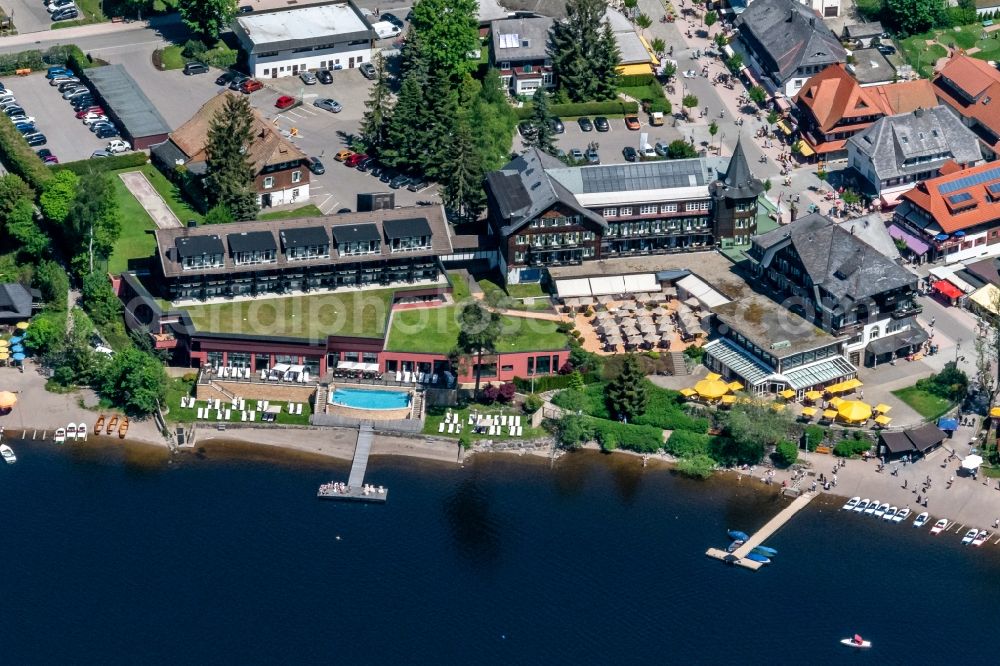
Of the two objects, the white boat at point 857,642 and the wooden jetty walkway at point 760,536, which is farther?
the wooden jetty walkway at point 760,536

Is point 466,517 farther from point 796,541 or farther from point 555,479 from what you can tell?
point 796,541

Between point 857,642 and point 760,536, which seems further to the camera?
point 760,536

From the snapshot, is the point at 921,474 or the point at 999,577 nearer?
the point at 999,577

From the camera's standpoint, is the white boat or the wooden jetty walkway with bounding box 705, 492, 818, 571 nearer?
the white boat

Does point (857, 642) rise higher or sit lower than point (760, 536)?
lower

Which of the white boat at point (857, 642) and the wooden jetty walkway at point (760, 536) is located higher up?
the wooden jetty walkway at point (760, 536)

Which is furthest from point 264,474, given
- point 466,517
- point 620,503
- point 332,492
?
point 620,503

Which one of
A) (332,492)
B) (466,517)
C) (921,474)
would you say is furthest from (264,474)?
(921,474)
